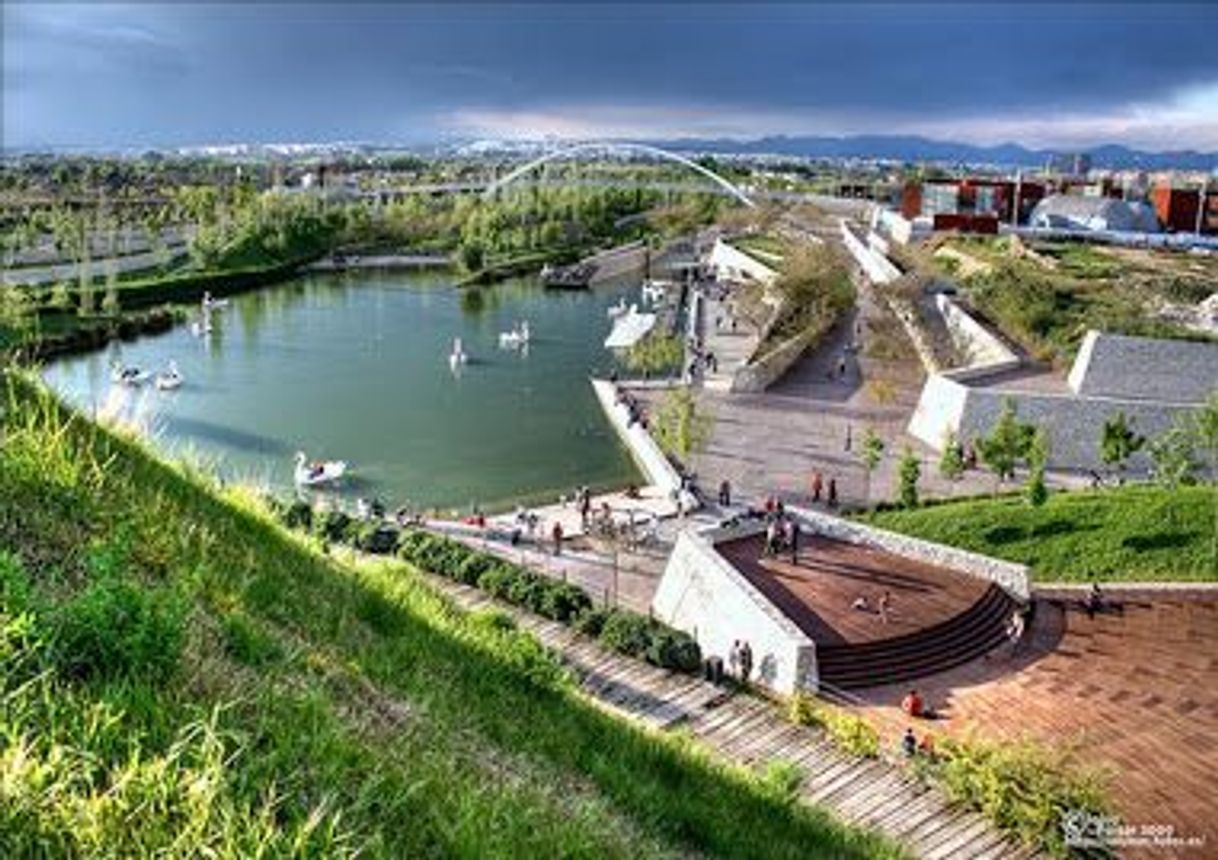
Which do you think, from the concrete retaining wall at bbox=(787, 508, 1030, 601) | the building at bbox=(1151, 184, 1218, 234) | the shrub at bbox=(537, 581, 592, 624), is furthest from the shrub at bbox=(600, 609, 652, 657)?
the building at bbox=(1151, 184, 1218, 234)

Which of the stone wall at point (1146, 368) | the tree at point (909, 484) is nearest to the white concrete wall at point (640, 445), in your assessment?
the tree at point (909, 484)

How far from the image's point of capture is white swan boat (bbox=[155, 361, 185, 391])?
1126 inches

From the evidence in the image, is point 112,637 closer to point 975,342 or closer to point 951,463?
point 951,463

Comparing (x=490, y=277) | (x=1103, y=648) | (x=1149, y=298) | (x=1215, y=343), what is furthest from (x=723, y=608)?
(x=490, y=277)

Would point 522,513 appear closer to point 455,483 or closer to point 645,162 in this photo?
point 455,483

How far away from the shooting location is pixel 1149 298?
28.9m

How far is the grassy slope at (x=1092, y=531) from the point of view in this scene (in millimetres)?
17062

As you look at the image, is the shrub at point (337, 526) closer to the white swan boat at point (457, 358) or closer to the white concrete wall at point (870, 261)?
the white swan boat at point (457, 358)

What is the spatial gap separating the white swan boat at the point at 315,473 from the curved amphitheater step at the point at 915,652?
1142 centimetres

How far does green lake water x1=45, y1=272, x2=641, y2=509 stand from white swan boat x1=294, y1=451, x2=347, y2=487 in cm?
35

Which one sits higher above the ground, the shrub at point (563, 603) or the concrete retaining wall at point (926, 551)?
the concrete retaining wall at point (926, 551)

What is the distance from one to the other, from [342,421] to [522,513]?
9.54 meters

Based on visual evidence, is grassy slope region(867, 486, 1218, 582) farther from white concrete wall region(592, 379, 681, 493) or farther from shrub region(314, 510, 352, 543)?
shrub region(314, 510, 352, 543)

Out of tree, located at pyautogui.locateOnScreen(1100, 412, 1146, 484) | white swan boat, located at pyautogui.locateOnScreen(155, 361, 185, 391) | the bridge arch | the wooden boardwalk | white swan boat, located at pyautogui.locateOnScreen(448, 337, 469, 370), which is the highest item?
the bridge arch
